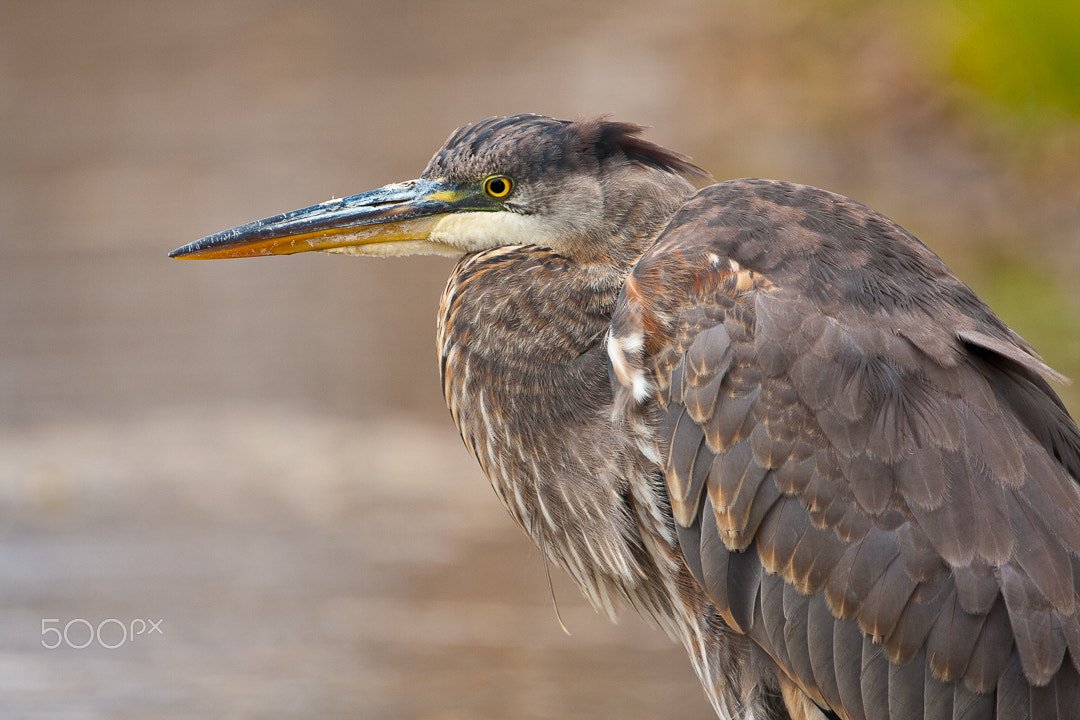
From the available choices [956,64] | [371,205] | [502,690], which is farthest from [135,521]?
[956,64]

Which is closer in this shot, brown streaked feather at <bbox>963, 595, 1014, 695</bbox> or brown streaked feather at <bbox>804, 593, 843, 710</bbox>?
brown streaked feather at <bbox>963, 595, 1014, 695</bbox>

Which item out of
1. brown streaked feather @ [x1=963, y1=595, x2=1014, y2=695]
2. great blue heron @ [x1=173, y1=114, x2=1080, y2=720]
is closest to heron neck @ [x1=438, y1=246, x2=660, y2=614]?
great blue heron @ [x1=173, y1=114, x2=1080, y2=720]

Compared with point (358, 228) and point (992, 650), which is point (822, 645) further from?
point (358, 228)

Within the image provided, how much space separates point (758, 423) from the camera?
10.4 feet

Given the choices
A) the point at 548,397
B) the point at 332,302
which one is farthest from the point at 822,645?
the point at 332,302

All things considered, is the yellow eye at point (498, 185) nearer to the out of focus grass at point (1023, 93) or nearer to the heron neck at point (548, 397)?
the heron neck at point (548, 397)

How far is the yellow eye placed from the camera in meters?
3.79

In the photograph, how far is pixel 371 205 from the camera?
3924 millimetres

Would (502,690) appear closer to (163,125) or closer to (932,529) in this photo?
(932,529)

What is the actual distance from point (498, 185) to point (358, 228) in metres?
0.41

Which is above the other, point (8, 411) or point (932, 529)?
point (932, 529)

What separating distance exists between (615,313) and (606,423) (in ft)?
0.85

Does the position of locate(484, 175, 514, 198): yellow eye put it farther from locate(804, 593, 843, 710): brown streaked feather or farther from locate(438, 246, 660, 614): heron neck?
locate(804, 593, 843, 710): brown streaked feather

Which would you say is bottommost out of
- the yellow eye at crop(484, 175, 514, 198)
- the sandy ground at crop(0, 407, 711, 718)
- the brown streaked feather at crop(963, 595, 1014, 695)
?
the sandy ground at crop(0, 407, 711, 718)
